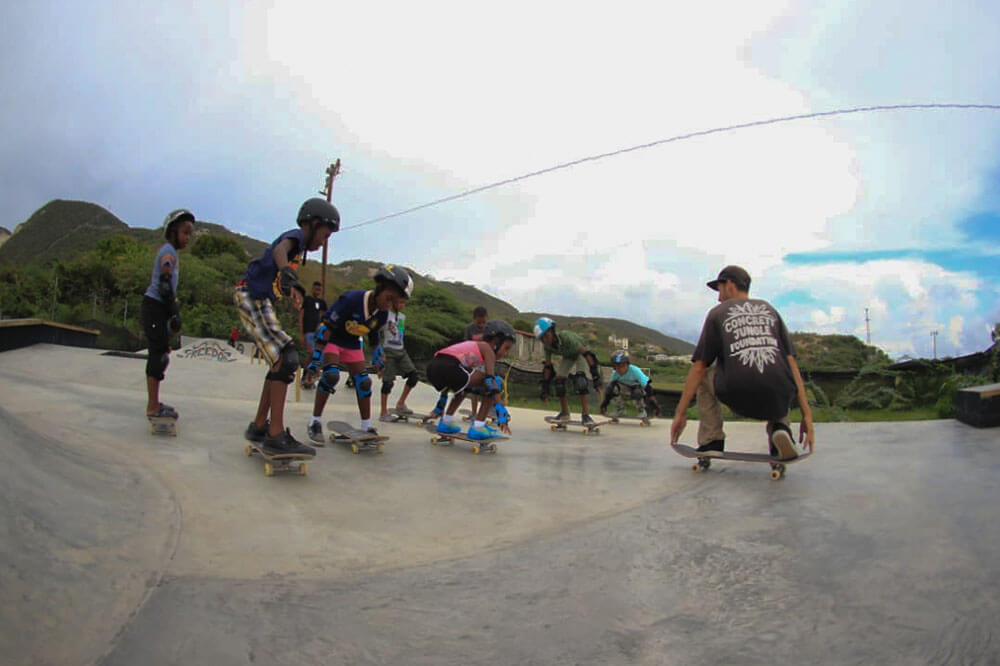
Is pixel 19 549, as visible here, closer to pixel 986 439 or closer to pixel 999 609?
pixel 999 609

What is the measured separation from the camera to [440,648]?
6.09 ft

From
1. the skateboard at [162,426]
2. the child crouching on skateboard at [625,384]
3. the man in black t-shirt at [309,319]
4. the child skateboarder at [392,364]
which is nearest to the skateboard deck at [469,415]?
the child skateboarder at [392,364]

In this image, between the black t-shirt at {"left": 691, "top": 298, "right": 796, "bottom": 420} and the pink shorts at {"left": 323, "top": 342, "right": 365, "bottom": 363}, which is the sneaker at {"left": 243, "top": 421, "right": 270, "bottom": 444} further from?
the black t-shirt at {"left": 691, "top": 298, "right": 796, "bottom": 420}

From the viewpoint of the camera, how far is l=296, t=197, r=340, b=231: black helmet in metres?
4.60

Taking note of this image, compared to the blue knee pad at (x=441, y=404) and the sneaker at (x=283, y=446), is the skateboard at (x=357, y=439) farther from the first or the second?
the blue knee pad at (x=441, y=404)

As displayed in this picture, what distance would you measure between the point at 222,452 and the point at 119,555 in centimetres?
225

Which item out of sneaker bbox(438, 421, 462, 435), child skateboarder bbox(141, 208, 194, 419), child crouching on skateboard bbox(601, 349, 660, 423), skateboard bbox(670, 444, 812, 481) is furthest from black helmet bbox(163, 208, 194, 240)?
child crouching on skateboard bbox(601, 349, 660, 423)

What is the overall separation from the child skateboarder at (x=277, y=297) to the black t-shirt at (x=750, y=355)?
9.23 feet

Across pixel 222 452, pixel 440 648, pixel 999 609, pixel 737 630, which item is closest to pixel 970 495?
pixel 999 609

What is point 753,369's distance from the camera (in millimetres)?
4180

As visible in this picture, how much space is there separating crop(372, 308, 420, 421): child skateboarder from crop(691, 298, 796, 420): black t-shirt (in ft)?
13.5

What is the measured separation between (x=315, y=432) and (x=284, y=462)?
1.37 meters

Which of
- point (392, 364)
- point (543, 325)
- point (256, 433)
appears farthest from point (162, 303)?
point (543, 325)

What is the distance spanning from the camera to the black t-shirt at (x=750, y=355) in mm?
4160
